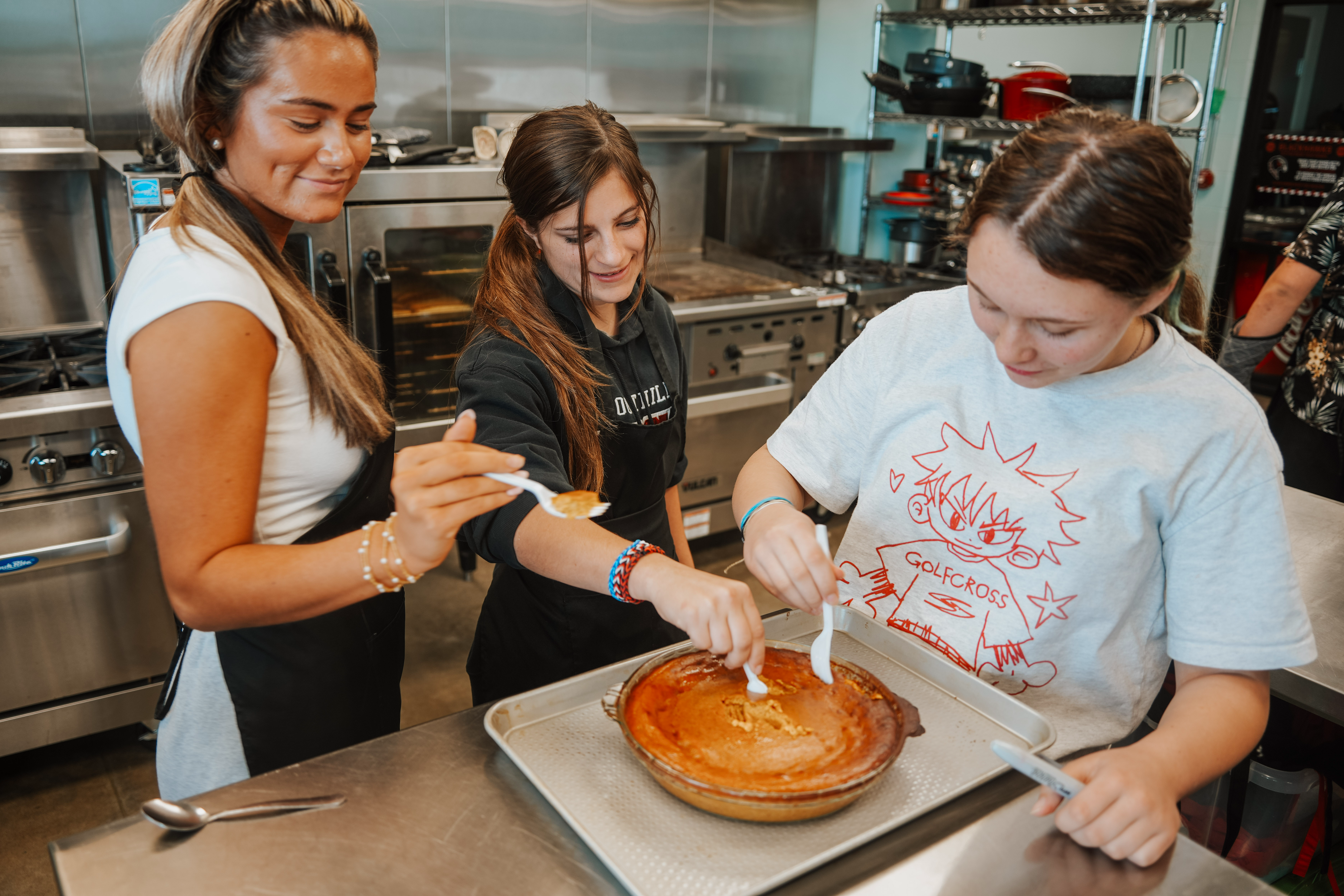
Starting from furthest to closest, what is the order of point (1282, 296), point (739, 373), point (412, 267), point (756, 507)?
1. point (739, 373)
2. point (412, 267)
3. point (1282, 296)
4. point (756, 507)

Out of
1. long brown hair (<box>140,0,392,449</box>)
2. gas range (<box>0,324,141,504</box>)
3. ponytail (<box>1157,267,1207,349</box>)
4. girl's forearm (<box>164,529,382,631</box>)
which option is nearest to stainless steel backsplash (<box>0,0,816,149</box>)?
gas range (<box>0,324,141,504</box>)

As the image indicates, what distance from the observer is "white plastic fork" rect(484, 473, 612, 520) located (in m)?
1.00

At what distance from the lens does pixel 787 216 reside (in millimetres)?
4426

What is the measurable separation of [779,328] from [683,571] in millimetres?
2649

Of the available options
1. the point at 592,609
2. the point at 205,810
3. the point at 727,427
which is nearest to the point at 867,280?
the point at 727,427

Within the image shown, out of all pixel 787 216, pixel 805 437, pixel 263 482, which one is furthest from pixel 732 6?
pixel 263 482

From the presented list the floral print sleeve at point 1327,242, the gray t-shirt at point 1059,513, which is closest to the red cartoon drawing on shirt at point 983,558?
the gray t-shirt at point 1059,513

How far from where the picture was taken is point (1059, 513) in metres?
1.16

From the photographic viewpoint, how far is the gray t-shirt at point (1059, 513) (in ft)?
3.49

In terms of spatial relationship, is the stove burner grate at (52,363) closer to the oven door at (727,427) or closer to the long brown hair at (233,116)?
the long brown hair at (233,116)

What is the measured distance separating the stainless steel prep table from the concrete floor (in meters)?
0.78

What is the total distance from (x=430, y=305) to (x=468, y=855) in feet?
7.83

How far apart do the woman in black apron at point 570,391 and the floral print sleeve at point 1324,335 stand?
5.90 ft

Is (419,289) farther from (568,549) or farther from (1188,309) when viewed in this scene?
(1188,309)
